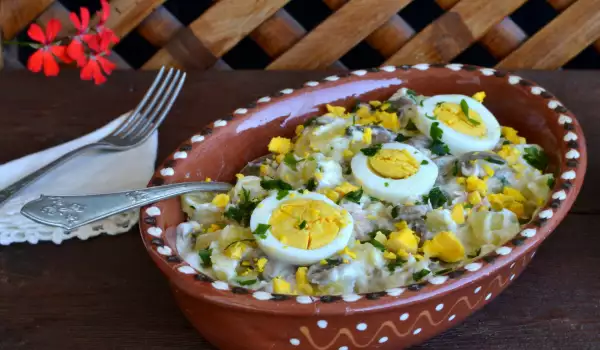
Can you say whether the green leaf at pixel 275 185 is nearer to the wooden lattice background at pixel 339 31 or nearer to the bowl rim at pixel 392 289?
the bowl rim at pixel 392 289

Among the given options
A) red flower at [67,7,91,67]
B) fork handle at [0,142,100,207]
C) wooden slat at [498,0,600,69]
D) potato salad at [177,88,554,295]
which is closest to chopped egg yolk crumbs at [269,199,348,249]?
potato salad at [177,88,554,295]

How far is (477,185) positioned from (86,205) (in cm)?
41

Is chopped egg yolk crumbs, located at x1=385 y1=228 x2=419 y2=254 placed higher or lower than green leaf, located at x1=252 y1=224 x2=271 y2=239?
lower

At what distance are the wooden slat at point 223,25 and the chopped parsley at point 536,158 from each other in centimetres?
64

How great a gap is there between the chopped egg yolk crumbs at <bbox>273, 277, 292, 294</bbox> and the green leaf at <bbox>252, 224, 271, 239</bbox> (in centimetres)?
6

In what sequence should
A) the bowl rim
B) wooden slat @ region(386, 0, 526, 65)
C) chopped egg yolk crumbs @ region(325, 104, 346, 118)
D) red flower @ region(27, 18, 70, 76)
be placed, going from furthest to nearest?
1. wooden slat @ region(386, 0, 526, 65)
2. red flower @ region(27, 18, 70, 76)
3. chopped egg yolk crumbs @ region(325, 104, 346, 118)
4. the bowl rim

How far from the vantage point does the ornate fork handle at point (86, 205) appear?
0.68 meters

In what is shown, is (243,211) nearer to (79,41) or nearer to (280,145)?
(280,145)

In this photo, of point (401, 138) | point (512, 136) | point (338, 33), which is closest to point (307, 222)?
point (401, 138)

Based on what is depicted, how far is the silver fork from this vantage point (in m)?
0.91

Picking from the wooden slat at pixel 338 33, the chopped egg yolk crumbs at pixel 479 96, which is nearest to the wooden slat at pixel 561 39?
the wooden slat at pixel 338 33

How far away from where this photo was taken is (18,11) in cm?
135

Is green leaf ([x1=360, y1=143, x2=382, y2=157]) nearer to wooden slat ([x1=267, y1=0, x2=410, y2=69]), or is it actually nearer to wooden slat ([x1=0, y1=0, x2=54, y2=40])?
wooden slat ([x1=267, y1=0, x2=410, y2=69])

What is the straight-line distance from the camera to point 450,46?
4.48ft
